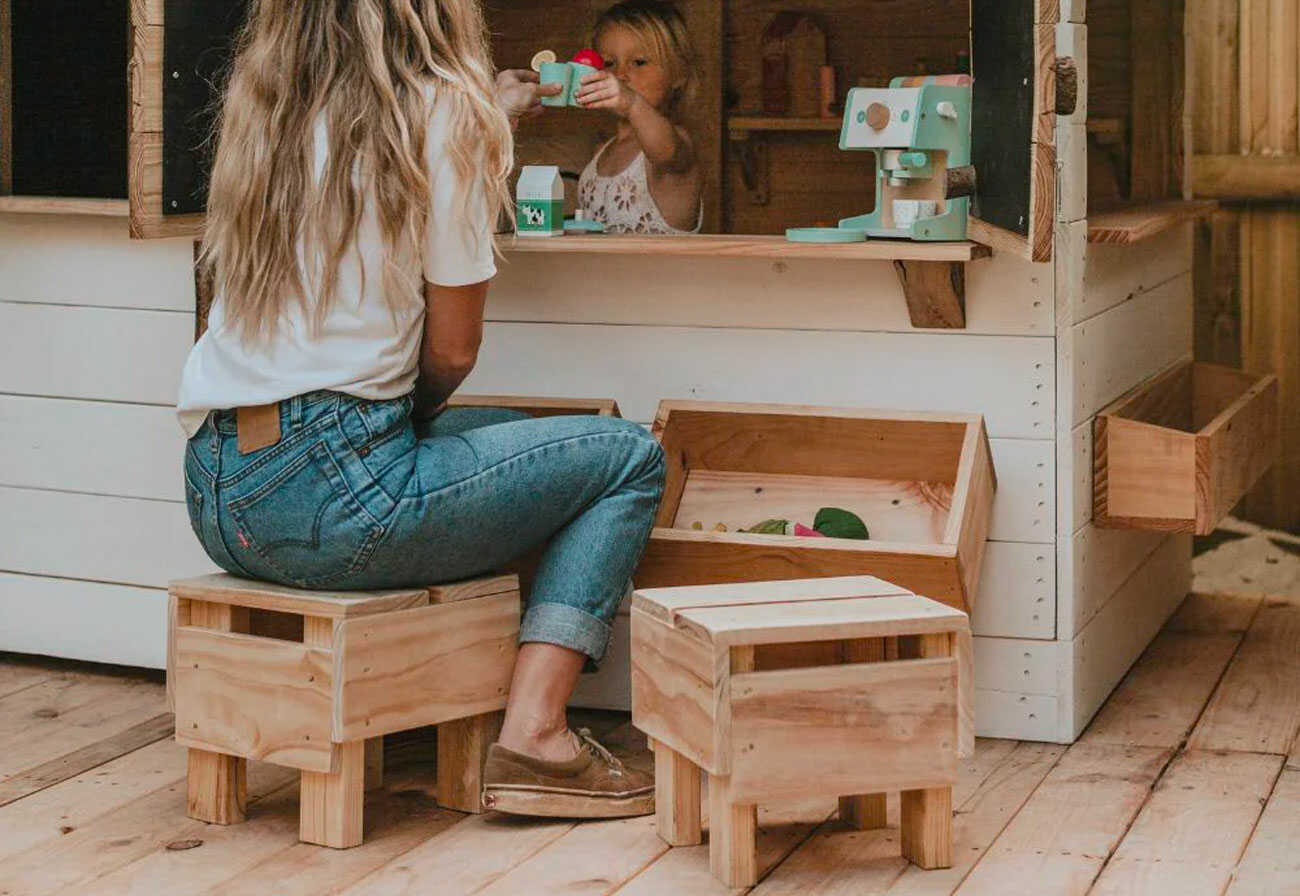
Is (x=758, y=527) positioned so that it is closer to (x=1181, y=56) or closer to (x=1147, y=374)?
(x=1147, y=374)

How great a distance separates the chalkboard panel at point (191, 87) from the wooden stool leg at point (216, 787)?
1.01 metres

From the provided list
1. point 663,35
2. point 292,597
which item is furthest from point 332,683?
point 663,35

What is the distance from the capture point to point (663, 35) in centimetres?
421

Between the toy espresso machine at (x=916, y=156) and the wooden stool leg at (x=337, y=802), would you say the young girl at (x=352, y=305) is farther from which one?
the toy espresso machine at (x=916, y=156)

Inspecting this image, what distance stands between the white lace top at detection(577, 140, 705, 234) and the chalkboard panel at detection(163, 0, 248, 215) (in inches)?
41.6

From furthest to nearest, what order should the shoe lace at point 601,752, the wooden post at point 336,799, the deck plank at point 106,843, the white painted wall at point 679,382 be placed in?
the white painted wall at point 679,382 → the shoe lace at point 601,752 → the wooden post at point 336,799 → the deck plank at point 106,843

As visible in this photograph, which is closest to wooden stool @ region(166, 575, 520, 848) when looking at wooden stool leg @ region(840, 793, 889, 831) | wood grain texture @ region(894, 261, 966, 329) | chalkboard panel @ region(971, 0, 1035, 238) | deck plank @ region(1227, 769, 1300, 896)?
wooden stool leg @ region(840, 793, 889, 831)

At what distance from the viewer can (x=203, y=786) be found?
2863 mm

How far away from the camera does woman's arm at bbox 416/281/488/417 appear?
2707 mm

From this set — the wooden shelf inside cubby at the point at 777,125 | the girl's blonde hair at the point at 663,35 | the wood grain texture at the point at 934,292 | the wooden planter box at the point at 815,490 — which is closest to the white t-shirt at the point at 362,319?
the wooden planter box at the point at 815,490

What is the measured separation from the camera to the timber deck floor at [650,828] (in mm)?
2576

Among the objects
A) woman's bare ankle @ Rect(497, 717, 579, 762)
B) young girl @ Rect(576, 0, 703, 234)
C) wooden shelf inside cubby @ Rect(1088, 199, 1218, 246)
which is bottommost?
woman's bare ankle @ Rect(497, 717, 579, 762)

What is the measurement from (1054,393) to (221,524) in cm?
148

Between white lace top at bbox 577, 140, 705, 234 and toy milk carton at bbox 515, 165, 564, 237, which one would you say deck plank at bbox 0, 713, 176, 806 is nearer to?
toy milk carton at bbox 515, 165, 564, 237
